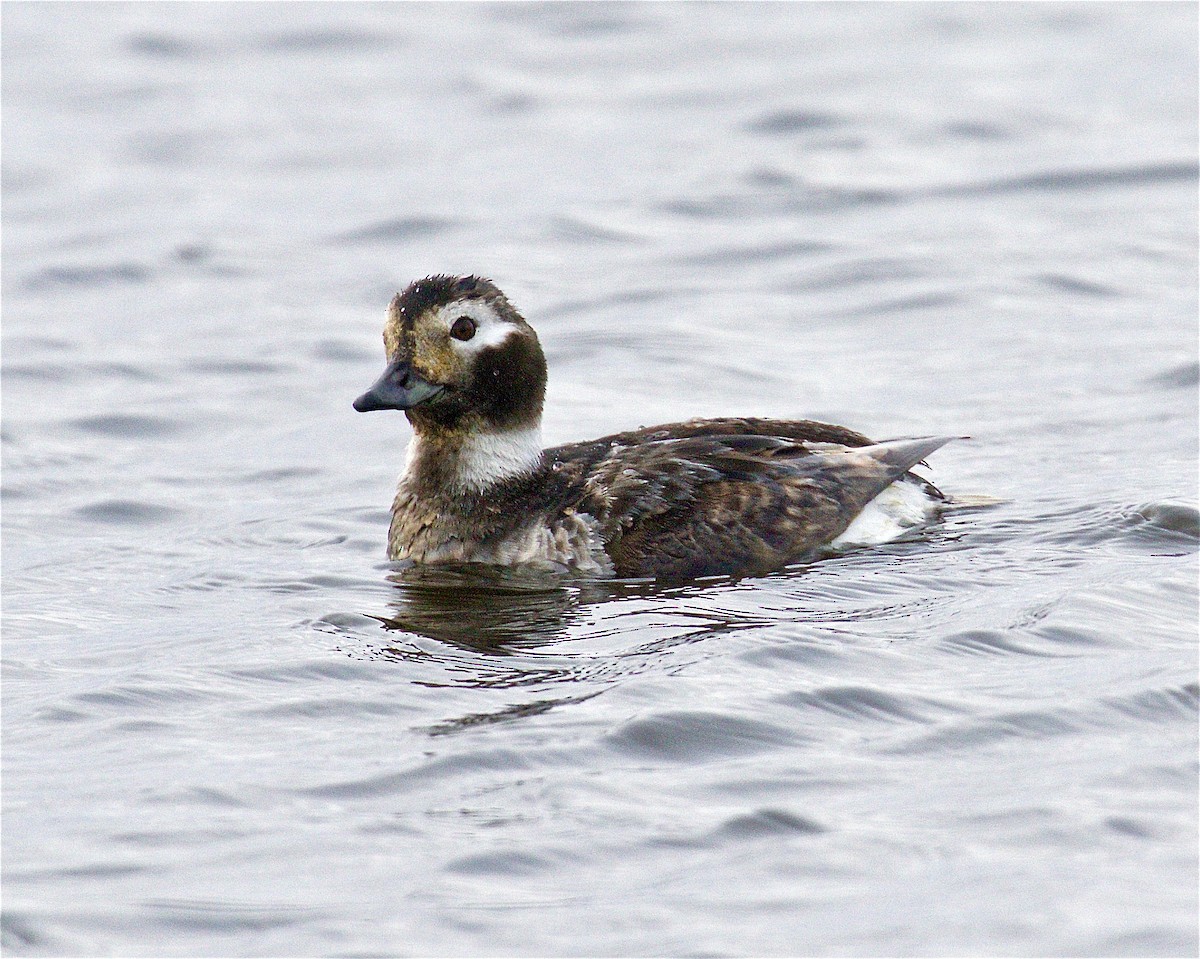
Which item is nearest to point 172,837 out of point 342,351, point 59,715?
point 59,715

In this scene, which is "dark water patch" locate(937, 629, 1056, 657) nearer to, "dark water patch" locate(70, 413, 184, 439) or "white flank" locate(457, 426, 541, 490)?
"white flank" locate(457, 426, 541, 490)

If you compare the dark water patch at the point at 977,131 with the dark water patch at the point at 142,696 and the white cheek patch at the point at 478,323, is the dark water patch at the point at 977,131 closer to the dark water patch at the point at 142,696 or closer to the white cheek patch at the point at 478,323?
the white cheek patch at the point at 478,323

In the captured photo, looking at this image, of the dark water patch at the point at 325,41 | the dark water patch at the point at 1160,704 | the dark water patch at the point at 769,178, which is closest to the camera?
the dark water patch at the point at 1160,704

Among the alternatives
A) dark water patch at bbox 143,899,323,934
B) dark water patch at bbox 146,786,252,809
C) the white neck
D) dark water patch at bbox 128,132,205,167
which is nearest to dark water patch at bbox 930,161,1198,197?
dark water patch at bbox 128,132,205,167

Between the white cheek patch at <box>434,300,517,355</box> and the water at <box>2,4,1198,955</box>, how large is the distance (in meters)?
1.10

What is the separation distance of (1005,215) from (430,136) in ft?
19.0

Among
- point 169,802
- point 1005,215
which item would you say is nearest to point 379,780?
point 169,802

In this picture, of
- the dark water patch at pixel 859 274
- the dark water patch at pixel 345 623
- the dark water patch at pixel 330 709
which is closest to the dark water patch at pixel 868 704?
the dark water patch at pixel 330 709

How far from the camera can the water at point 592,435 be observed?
6.94m

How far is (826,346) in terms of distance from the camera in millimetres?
15031

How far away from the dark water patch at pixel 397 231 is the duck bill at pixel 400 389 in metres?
8.22

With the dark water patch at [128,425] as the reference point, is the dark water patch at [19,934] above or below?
below

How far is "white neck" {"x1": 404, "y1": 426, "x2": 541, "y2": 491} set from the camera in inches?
407

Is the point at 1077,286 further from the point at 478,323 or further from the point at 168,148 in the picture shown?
the point at 168,148
